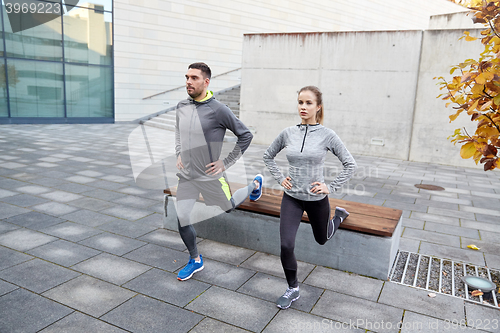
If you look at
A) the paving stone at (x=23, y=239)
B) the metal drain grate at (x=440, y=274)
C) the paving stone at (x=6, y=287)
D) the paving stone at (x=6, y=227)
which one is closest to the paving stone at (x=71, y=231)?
the paving stone at (x=23, y=239)

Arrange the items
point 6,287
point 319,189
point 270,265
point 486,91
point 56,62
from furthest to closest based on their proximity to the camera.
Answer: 1. point 56,62
2. point 270,265
3. point 6,287
4. point 319,189
5. point 486,91

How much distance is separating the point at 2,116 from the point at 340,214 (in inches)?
680

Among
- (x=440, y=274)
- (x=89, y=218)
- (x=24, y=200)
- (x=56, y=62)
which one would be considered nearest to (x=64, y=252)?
(x=89, y=218)

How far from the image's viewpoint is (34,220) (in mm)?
5387

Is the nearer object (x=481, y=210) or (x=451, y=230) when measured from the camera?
(x=451, y=230)

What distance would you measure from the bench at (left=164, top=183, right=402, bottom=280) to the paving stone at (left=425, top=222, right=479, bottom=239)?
1.44 meters

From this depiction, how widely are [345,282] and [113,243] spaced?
9.18 feet

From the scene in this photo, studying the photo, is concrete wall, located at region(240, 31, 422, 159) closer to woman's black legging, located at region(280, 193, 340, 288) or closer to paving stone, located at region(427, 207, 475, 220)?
paving stone, located at region(427, 207, 475, 220)

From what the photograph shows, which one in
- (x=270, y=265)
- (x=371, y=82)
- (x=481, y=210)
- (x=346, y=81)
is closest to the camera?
(x=270, y=265)

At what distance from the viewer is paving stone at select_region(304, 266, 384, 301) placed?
3787mm

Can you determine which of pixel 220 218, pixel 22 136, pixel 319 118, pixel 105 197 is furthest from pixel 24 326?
pixel 22 136

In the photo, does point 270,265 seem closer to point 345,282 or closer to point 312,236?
point 312,236

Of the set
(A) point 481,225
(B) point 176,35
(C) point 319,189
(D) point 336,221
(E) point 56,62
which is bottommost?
(A) point 481,225

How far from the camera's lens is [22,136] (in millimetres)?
13391
